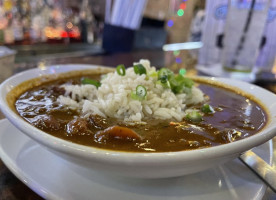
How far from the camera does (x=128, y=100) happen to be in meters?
1.41

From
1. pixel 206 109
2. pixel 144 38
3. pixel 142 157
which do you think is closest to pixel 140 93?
pixel 206 109

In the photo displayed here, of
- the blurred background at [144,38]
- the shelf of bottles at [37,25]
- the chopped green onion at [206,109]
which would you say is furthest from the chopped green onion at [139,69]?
the shelf of bottles at [37,25]

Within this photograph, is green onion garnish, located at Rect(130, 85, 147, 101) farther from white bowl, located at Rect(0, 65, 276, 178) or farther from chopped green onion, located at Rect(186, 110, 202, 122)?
white bowl, located at Rect(0, 65, 276, 178)

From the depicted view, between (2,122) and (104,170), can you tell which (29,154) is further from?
(104,170)

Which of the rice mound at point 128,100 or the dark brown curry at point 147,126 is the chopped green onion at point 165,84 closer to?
the rice mound at point 128,100

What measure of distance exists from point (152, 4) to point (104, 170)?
9053mm

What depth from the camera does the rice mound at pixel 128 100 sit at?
134 cm

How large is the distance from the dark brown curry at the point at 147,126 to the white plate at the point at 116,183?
0.14 meters

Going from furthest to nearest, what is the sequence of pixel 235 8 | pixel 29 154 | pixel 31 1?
pixel 31 1 → pixel 235 8 → pixel 29 154

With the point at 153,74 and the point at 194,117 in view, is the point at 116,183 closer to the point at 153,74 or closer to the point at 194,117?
the point at 194,117

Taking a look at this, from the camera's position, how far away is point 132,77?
1.61 meters

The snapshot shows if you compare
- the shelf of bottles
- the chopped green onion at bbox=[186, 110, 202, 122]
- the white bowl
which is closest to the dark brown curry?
the chopped green onion at bbox=[186, 110, 202, 122]

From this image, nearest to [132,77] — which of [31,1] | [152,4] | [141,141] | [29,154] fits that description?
[141,141]

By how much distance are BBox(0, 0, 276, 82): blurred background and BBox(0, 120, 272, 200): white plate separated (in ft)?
4.27
